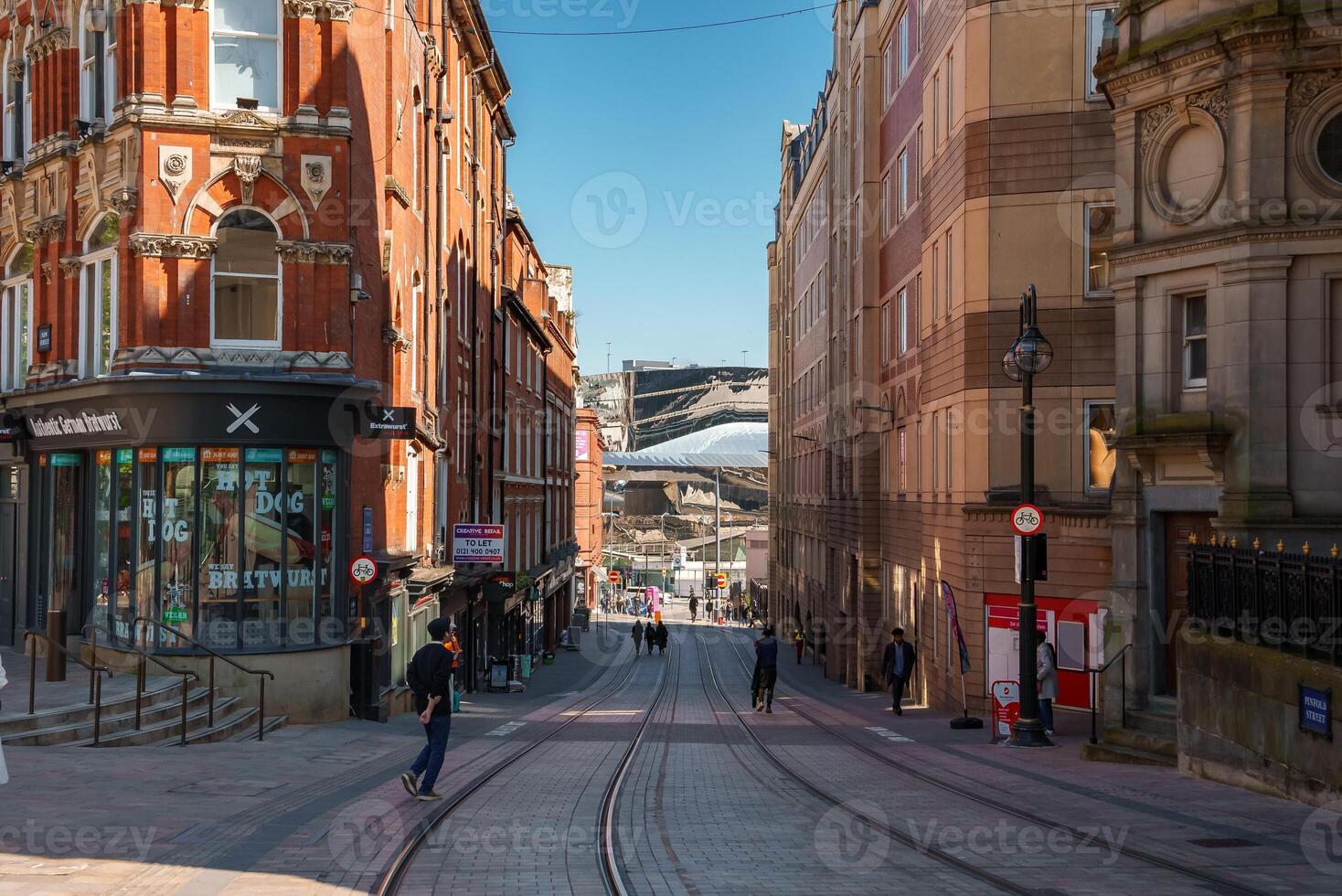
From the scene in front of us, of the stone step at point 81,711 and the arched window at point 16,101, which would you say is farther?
the arched window at point 16,101

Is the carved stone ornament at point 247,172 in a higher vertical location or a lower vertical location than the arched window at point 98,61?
lower

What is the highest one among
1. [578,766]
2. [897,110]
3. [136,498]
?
[897,110]

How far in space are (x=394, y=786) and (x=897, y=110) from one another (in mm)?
25436

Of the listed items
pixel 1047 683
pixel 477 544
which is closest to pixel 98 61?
pixel 477 544

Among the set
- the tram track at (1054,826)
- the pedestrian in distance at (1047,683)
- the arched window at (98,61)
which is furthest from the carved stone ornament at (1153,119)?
the arched window at (98,61)

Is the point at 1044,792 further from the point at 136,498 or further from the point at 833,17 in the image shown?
the point at 833,17

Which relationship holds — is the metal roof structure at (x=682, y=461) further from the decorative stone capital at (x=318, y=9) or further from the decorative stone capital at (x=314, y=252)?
the decorative stone capital at (x=318, y=9)

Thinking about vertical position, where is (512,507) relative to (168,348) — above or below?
below

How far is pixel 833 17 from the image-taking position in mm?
45250

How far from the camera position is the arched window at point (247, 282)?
1911 cm

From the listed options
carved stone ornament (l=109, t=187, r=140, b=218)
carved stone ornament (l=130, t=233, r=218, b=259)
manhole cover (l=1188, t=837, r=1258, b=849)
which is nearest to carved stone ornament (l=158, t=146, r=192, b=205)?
carved stone ornament (l=109, t=187, r=140, b=218)

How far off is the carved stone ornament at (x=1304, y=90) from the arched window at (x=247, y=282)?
579 inches

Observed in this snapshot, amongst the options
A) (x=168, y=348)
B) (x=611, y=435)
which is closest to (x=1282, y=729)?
(x=168, y=348)

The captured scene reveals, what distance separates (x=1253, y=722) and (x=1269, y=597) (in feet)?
4.68
